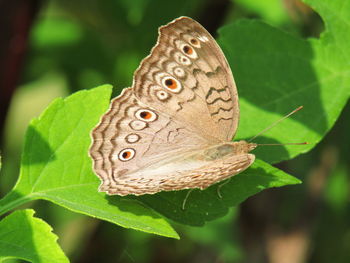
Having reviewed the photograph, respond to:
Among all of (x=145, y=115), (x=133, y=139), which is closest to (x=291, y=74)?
(x=145, y=115)

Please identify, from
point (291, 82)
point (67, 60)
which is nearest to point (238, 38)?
point (291, 82)

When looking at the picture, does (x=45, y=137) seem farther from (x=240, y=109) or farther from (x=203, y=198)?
(x=240, y=109)

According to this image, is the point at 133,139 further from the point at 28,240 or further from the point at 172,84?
the point at 28,240

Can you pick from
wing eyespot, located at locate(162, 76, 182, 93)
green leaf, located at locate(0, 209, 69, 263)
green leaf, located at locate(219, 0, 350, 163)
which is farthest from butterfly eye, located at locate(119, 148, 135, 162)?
green leaf, located at locate(0, 209, 69, 263)

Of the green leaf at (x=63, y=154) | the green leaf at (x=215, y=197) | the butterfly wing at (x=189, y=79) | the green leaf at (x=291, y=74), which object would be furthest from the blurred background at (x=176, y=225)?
the green leaf at (x=215, y=197)

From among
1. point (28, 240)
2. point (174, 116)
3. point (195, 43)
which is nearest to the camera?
point (28, 240)

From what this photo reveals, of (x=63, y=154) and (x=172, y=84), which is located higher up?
(x=172, y=84)

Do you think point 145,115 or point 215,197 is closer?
point 215,197

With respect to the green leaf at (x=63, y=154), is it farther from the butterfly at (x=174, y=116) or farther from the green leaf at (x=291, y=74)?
the green leaf at (x=291, y=74)
